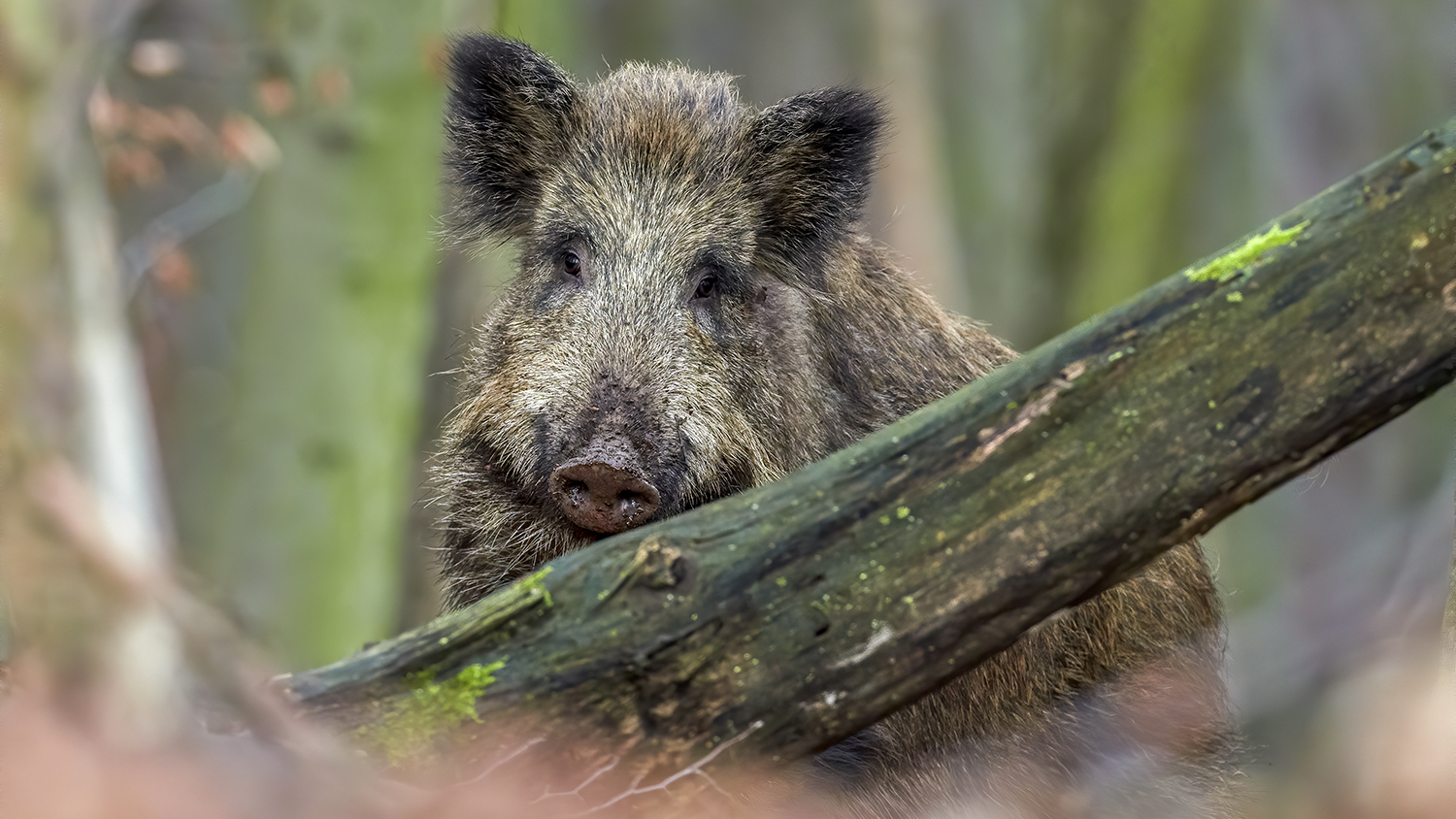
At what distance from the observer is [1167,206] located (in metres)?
9.26

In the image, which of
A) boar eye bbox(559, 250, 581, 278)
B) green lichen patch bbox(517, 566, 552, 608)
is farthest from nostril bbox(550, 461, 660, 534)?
boar eye bbox(559, 250, 581, 278)

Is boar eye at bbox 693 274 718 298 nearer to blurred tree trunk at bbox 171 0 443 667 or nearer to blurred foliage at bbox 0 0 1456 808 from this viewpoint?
blurred foliage at bbox 0 0 1456 808

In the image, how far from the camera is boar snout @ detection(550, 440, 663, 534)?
344 cm

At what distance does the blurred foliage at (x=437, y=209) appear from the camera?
7.10m

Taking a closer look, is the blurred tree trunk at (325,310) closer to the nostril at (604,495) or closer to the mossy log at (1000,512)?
the nostril at (604,495)

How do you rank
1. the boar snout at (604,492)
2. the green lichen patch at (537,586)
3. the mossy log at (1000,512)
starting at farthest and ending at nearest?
the boar snout at (604,492) → the green lichen patch at (537,586) → the mossy log at (1000,512)

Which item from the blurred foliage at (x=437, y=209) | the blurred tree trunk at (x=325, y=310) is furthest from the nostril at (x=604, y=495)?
the blurred tree trunk at (x=325, y=310)

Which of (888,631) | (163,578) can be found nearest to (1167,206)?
(888,631)

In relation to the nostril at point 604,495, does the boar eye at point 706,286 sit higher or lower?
higher

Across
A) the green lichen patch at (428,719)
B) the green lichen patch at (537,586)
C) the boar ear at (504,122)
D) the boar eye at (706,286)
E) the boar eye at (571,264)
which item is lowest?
the green lichen patch at (428,719)

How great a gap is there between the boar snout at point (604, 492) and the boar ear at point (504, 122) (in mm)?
1410

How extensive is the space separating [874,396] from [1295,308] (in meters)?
1.78

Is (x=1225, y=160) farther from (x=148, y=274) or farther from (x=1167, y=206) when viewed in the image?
(x=148, y=274)

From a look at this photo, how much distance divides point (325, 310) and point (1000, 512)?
5.42m
